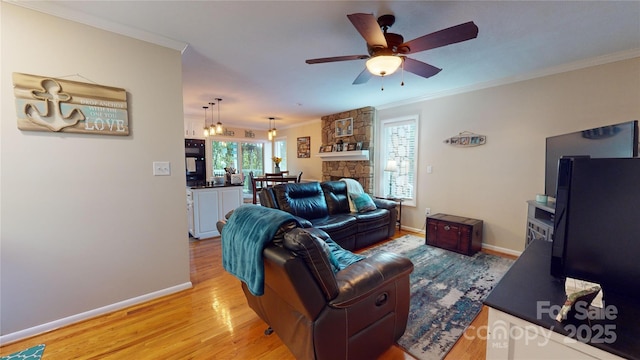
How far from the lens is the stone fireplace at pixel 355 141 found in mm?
5059

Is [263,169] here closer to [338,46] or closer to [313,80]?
[313,80]

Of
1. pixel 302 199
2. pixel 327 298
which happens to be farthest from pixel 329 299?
pixel 302 199

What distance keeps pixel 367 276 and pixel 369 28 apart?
1.61 m

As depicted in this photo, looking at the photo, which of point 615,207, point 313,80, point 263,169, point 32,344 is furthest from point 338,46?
point 263,169

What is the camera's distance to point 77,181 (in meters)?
1.96

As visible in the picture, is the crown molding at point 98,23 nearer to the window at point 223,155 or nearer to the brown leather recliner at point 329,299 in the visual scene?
the brown leather recliner at point 329,299

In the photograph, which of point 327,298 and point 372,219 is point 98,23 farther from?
point 372,219

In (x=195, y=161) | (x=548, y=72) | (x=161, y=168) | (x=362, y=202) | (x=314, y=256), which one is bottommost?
(x=362, y=202)

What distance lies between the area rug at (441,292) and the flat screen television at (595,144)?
1217 millimetres

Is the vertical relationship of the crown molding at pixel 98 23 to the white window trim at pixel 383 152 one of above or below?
above

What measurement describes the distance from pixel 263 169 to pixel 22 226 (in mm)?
6625

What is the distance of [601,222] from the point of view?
906 millimetres

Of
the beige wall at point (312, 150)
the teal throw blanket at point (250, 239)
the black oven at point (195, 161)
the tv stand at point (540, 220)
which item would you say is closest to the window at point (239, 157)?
the black oven at point (195, 161)

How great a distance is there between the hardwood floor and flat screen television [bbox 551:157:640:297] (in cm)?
108
